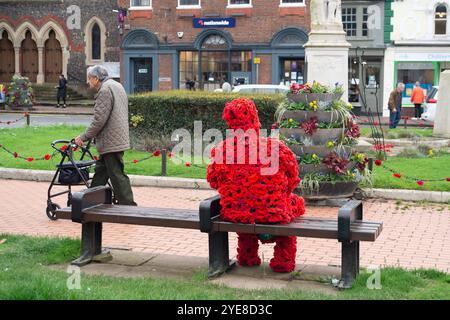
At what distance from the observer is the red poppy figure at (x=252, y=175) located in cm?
674

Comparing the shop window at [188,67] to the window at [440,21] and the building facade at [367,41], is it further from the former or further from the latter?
the window at [440,21]

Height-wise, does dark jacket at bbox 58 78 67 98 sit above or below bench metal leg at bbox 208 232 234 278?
above

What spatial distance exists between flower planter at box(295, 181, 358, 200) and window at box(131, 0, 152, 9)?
27.3 m

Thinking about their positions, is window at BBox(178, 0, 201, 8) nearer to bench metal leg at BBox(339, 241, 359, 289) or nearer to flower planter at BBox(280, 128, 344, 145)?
flower planter at BBox(280, 128, 344, 145)

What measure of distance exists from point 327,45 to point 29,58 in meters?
32.3

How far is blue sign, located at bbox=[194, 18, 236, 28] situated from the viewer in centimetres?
3562

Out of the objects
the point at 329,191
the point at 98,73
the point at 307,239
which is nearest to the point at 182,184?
the point at 329,191

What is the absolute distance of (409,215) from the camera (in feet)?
34.3

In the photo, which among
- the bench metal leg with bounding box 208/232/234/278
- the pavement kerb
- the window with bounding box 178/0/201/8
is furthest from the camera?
the window with bounding box 178/0/201/8

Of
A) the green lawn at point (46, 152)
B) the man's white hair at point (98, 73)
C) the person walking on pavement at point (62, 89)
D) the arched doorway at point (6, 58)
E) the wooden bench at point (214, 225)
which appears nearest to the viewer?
the wooden bench at point (214, 225)

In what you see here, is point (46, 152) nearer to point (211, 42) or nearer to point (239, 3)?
point (211, 42)

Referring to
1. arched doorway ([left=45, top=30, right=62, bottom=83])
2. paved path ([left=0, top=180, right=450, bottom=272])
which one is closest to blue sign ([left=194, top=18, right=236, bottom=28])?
arched doorway ([left=45, top=30, right=62, bottom=83])

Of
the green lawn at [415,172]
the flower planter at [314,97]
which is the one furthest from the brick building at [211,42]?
the flower planter at [314,97]

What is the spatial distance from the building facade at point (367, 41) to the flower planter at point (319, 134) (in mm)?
23298
